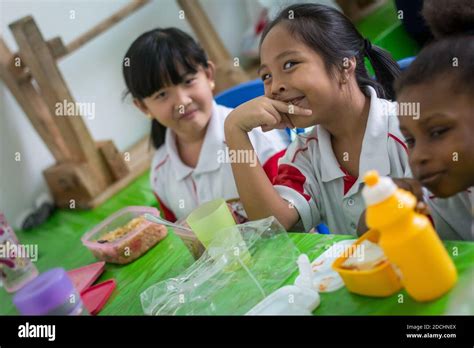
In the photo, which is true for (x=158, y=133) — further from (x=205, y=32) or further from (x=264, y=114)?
(x=205, y=32)

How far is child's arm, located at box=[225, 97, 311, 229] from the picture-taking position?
0.93 meters

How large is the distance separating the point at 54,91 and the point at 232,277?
4.54 feet

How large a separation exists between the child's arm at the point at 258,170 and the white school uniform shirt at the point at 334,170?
0.11 feet

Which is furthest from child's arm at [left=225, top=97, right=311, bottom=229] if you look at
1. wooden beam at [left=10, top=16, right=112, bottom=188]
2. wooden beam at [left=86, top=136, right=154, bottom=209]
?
wooden beam at [left=10, top=16, right=112, bottom=188]

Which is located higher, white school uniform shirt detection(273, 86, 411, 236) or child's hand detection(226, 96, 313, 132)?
child's hand detection(226, 96, 313, 132)

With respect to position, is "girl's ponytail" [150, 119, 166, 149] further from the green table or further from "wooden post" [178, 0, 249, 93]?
"wooden post" [178, 0, 249, 93]

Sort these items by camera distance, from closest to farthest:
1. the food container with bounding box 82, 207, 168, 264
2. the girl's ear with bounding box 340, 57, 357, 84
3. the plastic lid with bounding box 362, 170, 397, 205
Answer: the plastic lid with bounding box 362, 170, 397, 205 → the girl's ear with bounding box 340, 57, 357, 84 → the food container with bounding box 82, 207, 168, 264

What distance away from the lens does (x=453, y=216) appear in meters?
0.77

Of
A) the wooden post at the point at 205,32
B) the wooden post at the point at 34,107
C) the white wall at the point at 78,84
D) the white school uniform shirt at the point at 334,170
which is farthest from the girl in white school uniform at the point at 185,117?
the wooden post at the point at 205,32

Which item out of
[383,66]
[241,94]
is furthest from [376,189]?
[241,94]

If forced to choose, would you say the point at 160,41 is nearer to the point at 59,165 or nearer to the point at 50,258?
the point at 50,258

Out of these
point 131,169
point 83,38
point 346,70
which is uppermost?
point 83,38
